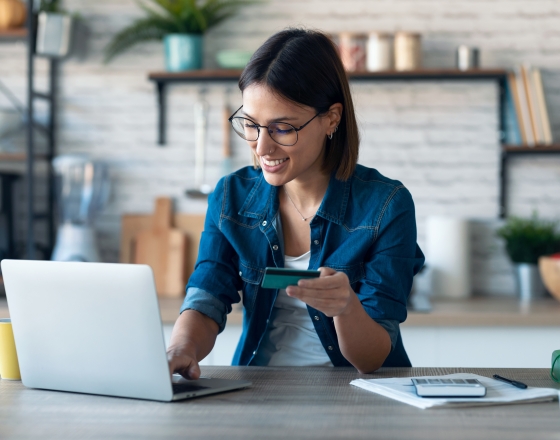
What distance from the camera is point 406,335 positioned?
8.55 feet

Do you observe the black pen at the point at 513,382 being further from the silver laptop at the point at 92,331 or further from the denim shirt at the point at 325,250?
the silver laptop at the point at 92,331

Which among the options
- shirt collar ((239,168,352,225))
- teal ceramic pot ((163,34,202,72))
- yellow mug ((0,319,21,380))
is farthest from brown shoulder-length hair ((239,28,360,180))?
teal ceramic pot ((163,34,202,72))

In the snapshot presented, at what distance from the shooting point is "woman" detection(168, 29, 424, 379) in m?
1.52

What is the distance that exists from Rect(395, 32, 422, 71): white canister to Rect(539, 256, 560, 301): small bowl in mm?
928

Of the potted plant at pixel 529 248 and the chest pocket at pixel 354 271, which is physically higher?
the chest pocket at pixel 354 271

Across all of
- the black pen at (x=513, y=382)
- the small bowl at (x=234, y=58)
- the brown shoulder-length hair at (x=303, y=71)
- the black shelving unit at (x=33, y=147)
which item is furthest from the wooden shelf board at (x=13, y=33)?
the black pen at (x=513, y=382)

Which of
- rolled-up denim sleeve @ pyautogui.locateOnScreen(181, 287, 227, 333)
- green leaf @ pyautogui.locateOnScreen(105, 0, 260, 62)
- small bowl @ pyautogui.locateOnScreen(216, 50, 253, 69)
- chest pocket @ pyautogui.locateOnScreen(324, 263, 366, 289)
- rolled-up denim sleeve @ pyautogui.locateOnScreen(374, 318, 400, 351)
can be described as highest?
green leaf @ pyautogui.locateOnScreen(105, 0, 260, 62)

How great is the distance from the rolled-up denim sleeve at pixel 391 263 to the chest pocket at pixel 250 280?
0.23m

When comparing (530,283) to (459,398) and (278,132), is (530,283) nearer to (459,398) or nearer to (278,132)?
(278,132)

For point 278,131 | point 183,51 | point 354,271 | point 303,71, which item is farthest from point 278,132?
point 183,51

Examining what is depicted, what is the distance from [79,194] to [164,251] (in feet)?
1.45

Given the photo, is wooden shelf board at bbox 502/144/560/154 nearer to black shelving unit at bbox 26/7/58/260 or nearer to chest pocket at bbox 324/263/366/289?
chest pocket at bbox 324/263/366/289

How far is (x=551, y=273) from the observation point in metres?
2.80

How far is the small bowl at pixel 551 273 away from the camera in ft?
9.12
